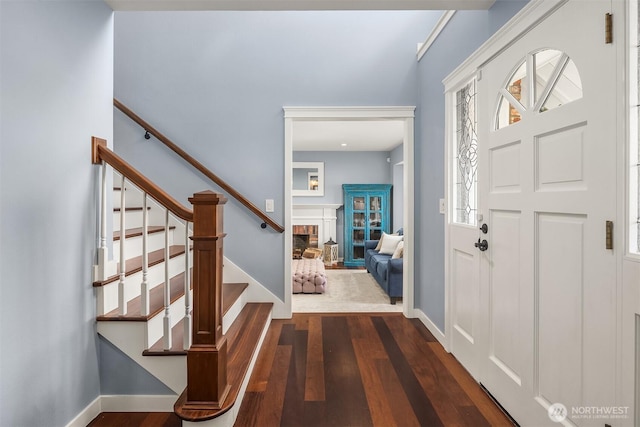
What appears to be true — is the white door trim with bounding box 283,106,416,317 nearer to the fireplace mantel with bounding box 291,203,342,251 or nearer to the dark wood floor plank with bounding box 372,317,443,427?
the dark wood floor plank with bounding box 372,317,443,427

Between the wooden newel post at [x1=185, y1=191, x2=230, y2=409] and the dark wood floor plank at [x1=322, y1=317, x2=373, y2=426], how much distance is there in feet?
2.03

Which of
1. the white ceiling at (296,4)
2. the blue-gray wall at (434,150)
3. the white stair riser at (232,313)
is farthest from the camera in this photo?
the white stair riser at (232,313)

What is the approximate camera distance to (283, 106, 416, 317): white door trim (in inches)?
122

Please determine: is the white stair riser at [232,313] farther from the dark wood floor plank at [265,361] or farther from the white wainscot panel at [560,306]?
the white wainscot panel at [560,306]

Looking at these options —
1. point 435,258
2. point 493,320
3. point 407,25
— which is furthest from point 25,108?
point 407,25

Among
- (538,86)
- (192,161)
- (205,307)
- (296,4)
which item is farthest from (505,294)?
(192,161)

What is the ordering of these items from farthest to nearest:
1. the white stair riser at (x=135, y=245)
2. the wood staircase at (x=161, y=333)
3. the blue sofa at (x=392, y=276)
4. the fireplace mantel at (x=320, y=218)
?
the fireplace mantel at (x=320, y=218)
the blue sofa at (x=392, y=276)
the white stair riser at (x=135, y=245)
the wood staircase at (x=161, y=333)

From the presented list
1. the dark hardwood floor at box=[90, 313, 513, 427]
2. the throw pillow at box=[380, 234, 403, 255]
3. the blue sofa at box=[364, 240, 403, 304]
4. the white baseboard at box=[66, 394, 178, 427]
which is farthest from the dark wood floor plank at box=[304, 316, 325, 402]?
the throw pillow at box=[380, 234, 403, 255]

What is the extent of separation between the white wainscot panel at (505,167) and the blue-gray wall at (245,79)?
1.54 meters

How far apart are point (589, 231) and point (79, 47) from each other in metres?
2.39

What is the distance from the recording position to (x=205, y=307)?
153cm

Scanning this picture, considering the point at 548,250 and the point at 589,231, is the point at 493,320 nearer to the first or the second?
the point at 548,250

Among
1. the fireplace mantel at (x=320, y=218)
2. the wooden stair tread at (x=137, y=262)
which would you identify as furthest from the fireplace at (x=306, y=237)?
the wooden stair tread at (x=137, y=262)

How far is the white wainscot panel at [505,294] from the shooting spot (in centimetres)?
164
